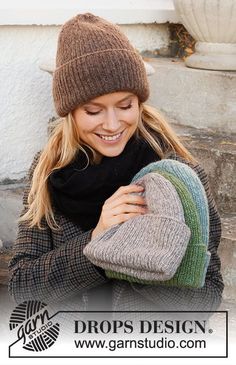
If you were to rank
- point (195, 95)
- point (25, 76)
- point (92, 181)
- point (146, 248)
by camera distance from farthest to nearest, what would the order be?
1. point (195, 95)
2. point (25, 76)
3. point (92, 181)
4. point (146, 248)

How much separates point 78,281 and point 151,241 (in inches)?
14.4

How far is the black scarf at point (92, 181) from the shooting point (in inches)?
96.3

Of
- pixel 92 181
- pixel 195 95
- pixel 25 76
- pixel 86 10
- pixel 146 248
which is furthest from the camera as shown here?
pixel 86 10

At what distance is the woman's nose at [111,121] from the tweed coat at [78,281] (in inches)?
8.8

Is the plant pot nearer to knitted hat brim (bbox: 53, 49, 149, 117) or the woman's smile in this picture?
knitted hat brim (bbox: 53, 49, 149, 117)

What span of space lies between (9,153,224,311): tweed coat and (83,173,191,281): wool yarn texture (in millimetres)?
182

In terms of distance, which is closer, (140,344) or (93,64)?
(93,64)

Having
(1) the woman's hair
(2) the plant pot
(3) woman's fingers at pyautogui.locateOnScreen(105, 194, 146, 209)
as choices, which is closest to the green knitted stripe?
(3) woman's fingers at pyautogui.locateOnScreen(105, 194, 146, 209)

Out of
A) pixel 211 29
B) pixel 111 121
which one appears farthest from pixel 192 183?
pixel 211 29

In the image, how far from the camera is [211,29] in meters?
4.60

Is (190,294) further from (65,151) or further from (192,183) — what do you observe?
(65,151)

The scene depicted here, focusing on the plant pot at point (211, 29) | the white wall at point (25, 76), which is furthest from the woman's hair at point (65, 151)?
the plant pot at point (211, 29)

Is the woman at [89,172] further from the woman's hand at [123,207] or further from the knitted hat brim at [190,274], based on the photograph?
the knitted hat brim at [190,274]

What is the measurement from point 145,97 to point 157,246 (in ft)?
1.92
